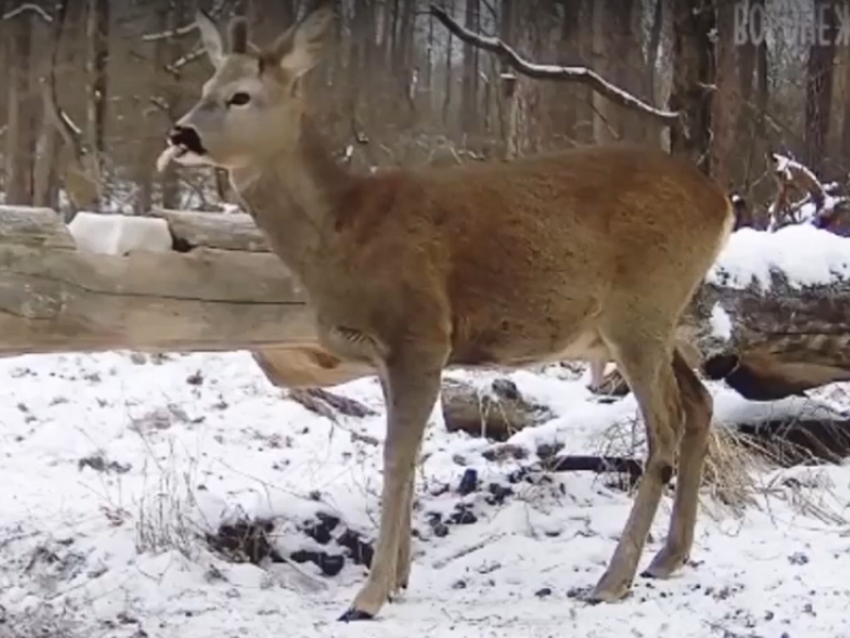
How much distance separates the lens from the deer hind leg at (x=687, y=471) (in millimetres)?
5867

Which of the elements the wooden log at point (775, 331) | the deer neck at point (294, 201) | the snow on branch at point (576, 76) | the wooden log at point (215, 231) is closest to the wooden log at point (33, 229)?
the wooden log at point (215, 231)

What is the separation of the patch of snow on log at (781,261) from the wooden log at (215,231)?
214cm

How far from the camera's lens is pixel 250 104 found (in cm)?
548

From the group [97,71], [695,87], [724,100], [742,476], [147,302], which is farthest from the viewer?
[97,71]

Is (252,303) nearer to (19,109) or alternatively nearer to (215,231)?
(215,231)

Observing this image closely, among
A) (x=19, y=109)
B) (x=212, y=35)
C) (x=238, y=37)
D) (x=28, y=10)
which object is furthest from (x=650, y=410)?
(x=28, y=10)

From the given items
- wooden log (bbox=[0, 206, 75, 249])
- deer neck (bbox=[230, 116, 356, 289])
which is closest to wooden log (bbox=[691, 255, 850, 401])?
deer neck (bbox=[230, 116, 356, 289])

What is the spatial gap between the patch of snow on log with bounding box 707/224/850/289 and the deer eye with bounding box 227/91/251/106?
263 cm

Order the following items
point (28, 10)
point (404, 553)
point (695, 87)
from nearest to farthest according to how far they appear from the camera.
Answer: point (404, 553) < point (695, 87) < point (28, 10)

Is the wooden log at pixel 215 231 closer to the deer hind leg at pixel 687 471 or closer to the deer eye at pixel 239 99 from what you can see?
the deer eye at pixel 239 99

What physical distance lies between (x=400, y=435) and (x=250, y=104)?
128 centimetres

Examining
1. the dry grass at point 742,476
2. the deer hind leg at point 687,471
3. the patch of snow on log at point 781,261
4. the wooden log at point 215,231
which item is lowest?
the dry grass at point 742,476

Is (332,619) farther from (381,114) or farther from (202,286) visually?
(381,114)

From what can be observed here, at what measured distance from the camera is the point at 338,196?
568 cm
